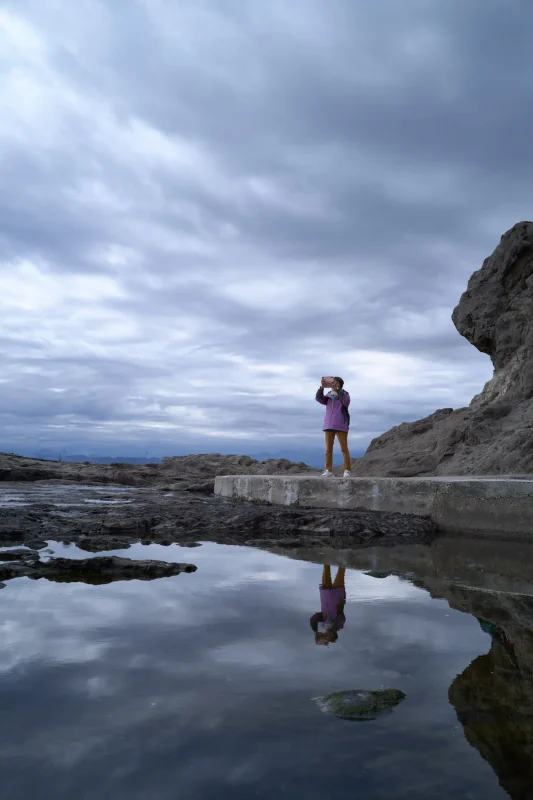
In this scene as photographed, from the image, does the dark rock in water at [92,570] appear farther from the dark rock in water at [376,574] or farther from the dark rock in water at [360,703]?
the dark rock in water at [360,703]

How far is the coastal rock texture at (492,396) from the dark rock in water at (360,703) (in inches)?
311

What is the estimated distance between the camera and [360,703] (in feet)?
6.59

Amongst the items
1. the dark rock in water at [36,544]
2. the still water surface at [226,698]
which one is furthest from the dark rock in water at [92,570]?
the dark rock in water at [36,544]

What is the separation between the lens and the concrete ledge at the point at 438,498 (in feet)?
19.7

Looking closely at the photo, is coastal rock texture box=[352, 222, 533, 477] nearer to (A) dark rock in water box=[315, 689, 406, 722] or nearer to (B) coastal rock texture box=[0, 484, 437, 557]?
(B) coastal rock texture box=[0, 484, 437, 557]

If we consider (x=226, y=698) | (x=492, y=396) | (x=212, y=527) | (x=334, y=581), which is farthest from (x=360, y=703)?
(x=492, y=396)

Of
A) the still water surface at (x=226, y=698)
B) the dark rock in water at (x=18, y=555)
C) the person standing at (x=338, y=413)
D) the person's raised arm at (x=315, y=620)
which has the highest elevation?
the person standing at (x=338, y=413)

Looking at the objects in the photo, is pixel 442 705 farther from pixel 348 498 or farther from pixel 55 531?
pixel 348 498

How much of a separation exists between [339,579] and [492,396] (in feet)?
32.9

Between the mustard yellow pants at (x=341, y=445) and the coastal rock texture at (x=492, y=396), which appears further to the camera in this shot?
the coastal rock texture at (x=492, y=396)

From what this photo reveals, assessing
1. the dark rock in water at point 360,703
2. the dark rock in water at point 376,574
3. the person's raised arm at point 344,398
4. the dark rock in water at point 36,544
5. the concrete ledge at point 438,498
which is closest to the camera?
the dark rock in water at point 360,703

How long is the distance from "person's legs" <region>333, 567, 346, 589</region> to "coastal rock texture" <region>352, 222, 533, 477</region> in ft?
18.9

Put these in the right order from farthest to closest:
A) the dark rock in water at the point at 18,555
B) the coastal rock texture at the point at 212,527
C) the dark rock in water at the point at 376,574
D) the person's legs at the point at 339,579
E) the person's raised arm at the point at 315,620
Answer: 1. the coastal rock texture at the point at 212,527
2. the dark rock in water at the point at 18,555
3. the dark rock in water at the point at 376,574
4. the person's legs at the point at 339,579
5. the person's raised arm at the point at 315,620

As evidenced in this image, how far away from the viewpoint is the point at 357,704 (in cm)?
200
